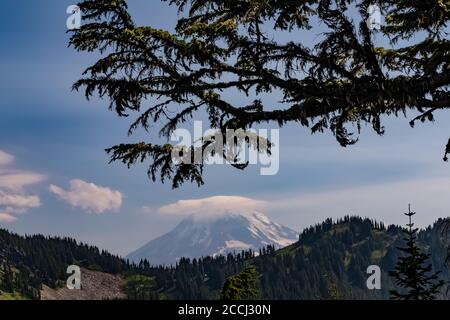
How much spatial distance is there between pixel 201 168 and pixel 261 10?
514cm

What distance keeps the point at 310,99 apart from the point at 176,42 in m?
3.46

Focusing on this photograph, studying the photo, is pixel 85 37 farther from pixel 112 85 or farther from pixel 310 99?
pixel 310 99

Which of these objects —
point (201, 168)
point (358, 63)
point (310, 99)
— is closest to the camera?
point (358, 63)

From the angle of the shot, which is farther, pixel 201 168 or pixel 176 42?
pixel 201 168

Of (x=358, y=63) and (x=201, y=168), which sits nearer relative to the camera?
(x=358, y=63)
